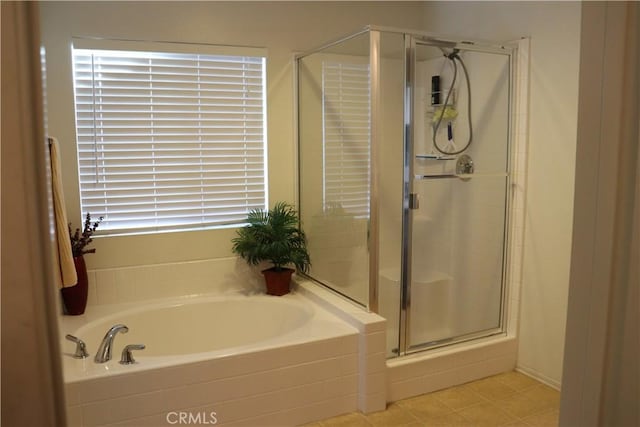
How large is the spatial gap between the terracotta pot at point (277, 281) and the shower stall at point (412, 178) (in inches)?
7.7

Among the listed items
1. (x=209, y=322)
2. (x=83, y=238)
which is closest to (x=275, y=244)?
(x=209, y=322)

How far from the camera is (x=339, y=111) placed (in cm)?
312

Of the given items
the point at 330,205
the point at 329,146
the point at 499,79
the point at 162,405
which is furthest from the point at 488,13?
the point at 162,405

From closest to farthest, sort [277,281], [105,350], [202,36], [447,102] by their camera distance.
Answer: [105,350]
[447,102]
[202,36]
[277,281]

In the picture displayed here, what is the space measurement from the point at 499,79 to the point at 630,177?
274 cm

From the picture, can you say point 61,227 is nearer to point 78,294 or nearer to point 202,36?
point 78,294

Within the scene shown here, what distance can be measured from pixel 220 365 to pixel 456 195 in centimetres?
170

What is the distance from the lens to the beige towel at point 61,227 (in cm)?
251

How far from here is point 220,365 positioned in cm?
250

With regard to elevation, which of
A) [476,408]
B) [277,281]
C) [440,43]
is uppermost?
[440,43]

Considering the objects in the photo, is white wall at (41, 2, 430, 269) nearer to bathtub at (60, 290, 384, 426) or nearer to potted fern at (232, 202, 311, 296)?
potted fern at (232, 202, 311, 296)

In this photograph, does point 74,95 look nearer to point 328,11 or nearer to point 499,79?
point 328,11

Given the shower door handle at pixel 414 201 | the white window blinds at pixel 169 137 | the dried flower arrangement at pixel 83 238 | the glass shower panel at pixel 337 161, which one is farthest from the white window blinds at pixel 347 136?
the dried flower arrangement at pixel 83 238

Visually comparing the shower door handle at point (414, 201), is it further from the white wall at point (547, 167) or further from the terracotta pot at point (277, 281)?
the terracotta pot at point (277, 281)
